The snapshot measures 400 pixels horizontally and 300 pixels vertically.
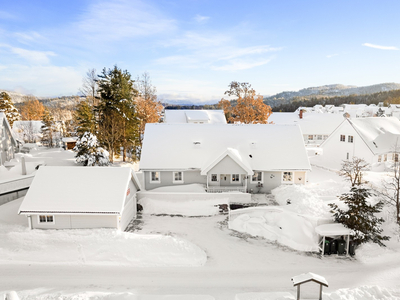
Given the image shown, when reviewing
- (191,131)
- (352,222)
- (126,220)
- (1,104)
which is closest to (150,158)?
(191,131)

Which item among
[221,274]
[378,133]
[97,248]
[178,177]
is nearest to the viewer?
[221,274]

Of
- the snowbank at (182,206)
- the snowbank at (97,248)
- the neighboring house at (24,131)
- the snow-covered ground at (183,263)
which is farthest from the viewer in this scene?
the neighboring house at (24,131)

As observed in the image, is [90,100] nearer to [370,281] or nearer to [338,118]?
[370,281]

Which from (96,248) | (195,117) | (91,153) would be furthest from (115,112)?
(96,248)

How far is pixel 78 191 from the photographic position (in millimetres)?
17516

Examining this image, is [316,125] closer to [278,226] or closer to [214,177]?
[214,177]

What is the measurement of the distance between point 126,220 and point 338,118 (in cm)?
5501

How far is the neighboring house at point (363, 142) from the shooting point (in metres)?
32.0

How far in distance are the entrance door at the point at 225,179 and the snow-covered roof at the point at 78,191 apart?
30.8ft

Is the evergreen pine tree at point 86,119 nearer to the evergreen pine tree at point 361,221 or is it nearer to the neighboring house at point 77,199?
the neighboring house at point 77,199

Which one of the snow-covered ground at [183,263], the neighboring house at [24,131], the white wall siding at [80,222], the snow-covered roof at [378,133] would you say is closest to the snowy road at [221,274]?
the snow-covered ground at [183,263]

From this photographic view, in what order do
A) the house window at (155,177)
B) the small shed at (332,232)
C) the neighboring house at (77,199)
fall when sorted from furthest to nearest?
the house window at (155,177)
the neighboring house at (77,199)
the small shed at (332,232)

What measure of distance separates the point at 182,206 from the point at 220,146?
840 centimetres

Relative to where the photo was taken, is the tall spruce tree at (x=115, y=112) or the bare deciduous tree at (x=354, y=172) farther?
the tall spruce tree at (x=115, y=112)
